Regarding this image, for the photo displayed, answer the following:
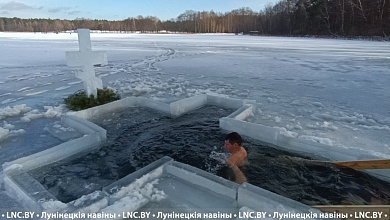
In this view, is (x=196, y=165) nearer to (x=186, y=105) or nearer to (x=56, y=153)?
(x=56, y=153)

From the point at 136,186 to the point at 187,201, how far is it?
0.53m

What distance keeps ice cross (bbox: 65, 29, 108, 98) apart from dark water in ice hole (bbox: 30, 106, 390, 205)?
109 cm

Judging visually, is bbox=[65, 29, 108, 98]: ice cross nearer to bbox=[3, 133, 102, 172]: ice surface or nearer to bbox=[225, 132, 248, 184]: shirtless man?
bbox=[3, 133, 102, 172]: ice surface

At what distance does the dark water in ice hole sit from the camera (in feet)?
8.70

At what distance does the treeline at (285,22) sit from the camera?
1395 inches

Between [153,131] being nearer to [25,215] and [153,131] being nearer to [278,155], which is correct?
[278,155]

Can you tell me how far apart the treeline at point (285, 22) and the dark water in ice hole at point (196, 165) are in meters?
37.2

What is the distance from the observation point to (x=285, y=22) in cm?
5188

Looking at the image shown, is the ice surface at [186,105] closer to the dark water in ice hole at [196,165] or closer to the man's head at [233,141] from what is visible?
the dark water in ice hole at [196,165]

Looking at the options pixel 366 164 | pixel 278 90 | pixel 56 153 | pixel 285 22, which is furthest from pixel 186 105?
pixel 285 22

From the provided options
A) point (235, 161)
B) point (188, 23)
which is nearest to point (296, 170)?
point (235, 161)

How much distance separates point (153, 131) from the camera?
4.31 metres

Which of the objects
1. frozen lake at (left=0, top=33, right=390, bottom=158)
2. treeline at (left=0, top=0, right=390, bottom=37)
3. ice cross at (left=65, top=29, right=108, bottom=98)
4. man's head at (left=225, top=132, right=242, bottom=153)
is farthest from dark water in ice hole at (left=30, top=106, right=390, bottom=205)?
treeline at (left=0, top=0, right=390, bottom=37)

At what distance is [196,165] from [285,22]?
180ft
